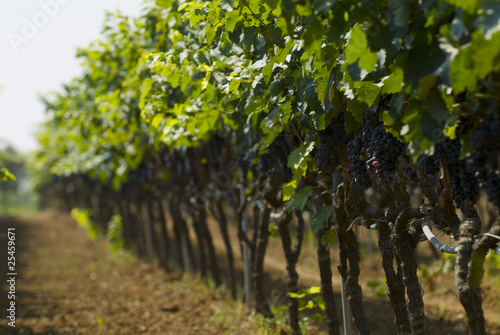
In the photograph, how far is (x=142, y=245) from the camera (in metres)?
13.2

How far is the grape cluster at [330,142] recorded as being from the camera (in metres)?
3.62

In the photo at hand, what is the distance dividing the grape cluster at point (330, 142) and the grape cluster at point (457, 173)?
3.47 ft

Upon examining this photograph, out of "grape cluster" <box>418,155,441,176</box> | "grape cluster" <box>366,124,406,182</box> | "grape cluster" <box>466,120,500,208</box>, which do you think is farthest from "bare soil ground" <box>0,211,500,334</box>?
"grape cluster" <box>466,120,500,208</box>

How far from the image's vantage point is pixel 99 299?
872 cm

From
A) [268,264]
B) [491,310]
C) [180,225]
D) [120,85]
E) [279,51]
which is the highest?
[120,85]

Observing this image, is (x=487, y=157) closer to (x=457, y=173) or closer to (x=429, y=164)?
(x=457, y=173)

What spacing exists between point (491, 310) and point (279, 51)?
530 centimetres

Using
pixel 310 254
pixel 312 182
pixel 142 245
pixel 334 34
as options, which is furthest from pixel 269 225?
pixel 142 245

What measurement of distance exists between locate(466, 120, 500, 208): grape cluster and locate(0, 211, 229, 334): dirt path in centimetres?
491

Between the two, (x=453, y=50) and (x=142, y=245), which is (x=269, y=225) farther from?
(x=142, y=245)

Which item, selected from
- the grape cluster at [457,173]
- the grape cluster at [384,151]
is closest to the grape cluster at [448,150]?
the grape cluster at [457,173]

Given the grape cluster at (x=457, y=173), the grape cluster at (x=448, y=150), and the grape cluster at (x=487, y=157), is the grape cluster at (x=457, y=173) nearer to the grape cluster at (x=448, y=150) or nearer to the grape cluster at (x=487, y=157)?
the grape cluster at (x=448, y=150)

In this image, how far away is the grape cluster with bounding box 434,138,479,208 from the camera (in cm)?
254

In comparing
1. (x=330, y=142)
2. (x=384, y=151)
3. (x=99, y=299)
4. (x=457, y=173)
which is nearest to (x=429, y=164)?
(x=457, y=173)
